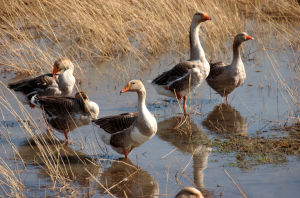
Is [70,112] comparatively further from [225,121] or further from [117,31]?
[117,31]

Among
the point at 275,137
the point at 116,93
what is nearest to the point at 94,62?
the point at 116,93

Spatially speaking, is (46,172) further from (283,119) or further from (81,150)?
(283,119)

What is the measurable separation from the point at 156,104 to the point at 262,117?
238cm

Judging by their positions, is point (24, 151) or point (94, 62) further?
point (94, 62)

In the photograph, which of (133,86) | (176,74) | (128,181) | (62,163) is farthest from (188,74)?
(128,181)

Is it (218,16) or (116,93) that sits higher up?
(218,16)

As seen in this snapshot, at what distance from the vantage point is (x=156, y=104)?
9852 millimetres

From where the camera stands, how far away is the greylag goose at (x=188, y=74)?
9.45 m

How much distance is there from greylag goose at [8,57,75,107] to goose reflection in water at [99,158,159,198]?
295cm

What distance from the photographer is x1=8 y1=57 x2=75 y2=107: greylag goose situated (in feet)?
30.2

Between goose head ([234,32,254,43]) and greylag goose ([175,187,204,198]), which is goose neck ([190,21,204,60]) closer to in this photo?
goose head ([234,32,254,43])

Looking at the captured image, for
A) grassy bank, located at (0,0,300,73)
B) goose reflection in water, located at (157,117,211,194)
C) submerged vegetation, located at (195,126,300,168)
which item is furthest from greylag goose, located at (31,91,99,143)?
grassy bank, located at (0,0,300,73)

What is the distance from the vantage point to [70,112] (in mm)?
7793

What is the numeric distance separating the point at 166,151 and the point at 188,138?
651 millimetres
